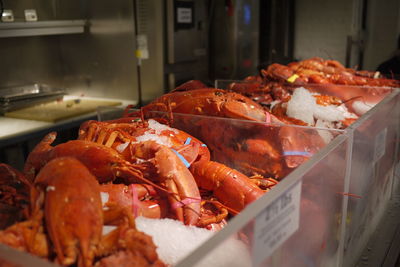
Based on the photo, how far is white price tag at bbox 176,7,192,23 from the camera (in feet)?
13.3

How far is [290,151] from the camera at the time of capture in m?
1.49

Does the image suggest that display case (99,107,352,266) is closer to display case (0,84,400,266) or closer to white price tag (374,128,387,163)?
display case (0,84,400,266)

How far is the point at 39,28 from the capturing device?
139 inches

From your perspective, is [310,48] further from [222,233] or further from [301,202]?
[222,233]

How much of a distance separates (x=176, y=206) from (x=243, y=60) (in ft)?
13.1

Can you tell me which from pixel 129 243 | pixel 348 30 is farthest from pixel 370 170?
pixel 348 30

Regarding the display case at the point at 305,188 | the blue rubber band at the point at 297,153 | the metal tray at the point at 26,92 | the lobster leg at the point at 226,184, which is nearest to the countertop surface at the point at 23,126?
the metal tray at the point at 26,92

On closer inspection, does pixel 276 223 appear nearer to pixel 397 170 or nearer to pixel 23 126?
pixel 397 170

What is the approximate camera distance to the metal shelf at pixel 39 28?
10.6ft

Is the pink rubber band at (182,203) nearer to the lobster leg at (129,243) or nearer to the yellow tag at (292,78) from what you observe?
the lobster leg at (129,243)

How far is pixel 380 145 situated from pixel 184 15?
2.78 meters

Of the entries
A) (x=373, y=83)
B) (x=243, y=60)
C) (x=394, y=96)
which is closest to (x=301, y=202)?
(x=394, y=96)

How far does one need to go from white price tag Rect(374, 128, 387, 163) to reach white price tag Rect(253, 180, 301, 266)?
3.04 feet

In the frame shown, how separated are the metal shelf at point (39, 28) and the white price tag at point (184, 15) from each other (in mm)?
941
